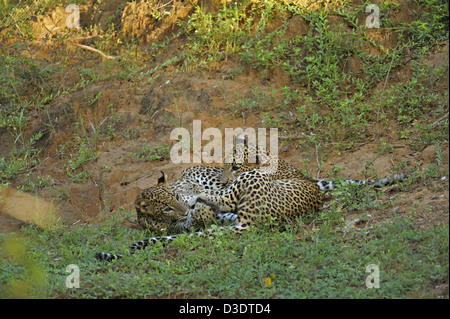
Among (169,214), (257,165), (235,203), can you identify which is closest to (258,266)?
(235,203)

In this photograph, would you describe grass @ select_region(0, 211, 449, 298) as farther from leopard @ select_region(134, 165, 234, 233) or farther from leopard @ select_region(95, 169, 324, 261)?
leopard @ select_region(134, 165, 234, 233)

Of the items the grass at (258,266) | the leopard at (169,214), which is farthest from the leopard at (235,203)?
the grass at (258,266)

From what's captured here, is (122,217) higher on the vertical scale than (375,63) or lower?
lower

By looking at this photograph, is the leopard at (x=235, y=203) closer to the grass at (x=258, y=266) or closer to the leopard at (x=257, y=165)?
the leopard at (x=257, y=165)

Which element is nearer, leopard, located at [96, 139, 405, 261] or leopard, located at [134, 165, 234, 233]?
leopard, located at [96, 139, 405, 261]

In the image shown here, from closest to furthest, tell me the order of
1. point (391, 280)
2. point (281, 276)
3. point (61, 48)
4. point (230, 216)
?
point (391, 280) < point (281, 276) < point (230, 216) < point (61, 48)

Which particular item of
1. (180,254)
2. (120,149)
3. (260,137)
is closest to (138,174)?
(120,149)

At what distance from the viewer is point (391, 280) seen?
210 inches

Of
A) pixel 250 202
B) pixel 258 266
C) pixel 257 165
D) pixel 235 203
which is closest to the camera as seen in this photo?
pixel 258 266

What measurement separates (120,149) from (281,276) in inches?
201

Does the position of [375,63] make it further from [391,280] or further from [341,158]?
[391,280]

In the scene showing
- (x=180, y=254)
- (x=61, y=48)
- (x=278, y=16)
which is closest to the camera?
(x=180, y=254)

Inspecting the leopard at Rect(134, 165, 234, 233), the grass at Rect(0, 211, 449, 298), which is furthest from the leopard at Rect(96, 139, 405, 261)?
the grass at Rect(0, 211, 449, 298)

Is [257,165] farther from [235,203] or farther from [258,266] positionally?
[258,266]
